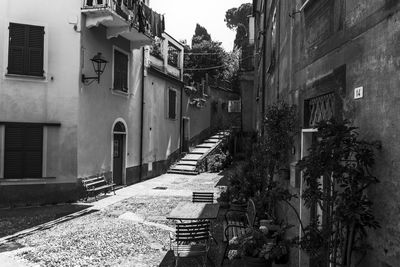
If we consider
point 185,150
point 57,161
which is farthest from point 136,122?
point 185,150

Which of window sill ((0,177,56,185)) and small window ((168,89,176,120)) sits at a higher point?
small window ((168,89,176,120))

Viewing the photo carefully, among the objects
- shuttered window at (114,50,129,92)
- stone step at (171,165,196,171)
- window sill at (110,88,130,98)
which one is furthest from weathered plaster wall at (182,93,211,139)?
shuttered window at (114,50,129,92)

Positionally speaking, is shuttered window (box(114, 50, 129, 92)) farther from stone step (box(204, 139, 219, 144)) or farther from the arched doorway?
stone step (box(204, 139, 219, 144))

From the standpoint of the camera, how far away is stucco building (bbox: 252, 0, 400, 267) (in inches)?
110

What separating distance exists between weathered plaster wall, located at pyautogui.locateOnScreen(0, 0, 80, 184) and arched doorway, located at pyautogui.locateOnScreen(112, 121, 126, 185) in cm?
290

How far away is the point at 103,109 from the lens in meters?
13.9

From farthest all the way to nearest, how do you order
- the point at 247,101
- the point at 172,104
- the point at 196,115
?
the point at 196,115, the point at 247,101, the point at 172,104

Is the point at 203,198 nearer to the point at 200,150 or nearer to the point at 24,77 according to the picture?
the point at 24,77

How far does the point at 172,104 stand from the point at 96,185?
9.19 m

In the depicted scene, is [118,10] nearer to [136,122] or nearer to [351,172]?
[136,122]

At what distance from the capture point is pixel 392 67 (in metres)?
2.81

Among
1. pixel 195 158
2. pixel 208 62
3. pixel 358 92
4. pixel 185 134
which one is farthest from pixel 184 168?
pixel 358 92

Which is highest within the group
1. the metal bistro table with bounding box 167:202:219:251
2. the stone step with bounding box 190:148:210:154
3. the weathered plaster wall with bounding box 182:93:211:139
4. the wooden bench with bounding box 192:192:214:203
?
the weathered plaster wall with bounding box 182:93:211:139

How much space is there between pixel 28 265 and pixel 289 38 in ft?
19.3
